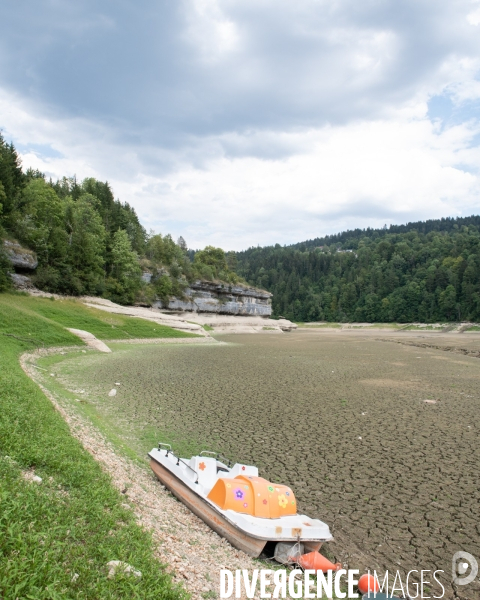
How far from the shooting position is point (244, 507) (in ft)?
A: 24.1

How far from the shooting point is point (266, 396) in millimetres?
19156

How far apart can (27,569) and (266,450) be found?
28.3 ft

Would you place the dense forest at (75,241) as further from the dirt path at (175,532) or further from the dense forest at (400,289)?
the dense forest at (400,289)

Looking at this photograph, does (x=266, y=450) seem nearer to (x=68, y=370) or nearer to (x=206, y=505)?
(x=206, y=505)

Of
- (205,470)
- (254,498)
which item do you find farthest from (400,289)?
(254,498)

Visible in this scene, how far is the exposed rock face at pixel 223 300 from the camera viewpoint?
9312cm

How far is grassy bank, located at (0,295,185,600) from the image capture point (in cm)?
416

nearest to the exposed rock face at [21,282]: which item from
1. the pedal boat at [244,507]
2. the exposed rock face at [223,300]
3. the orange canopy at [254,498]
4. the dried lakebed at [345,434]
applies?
the dried lakebed at [345,434]

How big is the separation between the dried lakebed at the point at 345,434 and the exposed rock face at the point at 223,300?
2450 inches

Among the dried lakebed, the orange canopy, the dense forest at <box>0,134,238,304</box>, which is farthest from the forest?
the orange canopy

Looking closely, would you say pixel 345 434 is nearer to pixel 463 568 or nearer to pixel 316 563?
pixel 463 568

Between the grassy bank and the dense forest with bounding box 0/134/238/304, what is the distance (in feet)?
139

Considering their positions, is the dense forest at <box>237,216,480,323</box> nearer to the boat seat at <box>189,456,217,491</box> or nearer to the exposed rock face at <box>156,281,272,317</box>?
the exposed rock face at <box>156,281,272,317</box>

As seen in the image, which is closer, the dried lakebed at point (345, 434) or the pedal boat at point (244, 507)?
the pedal boat at point (244, 507)
